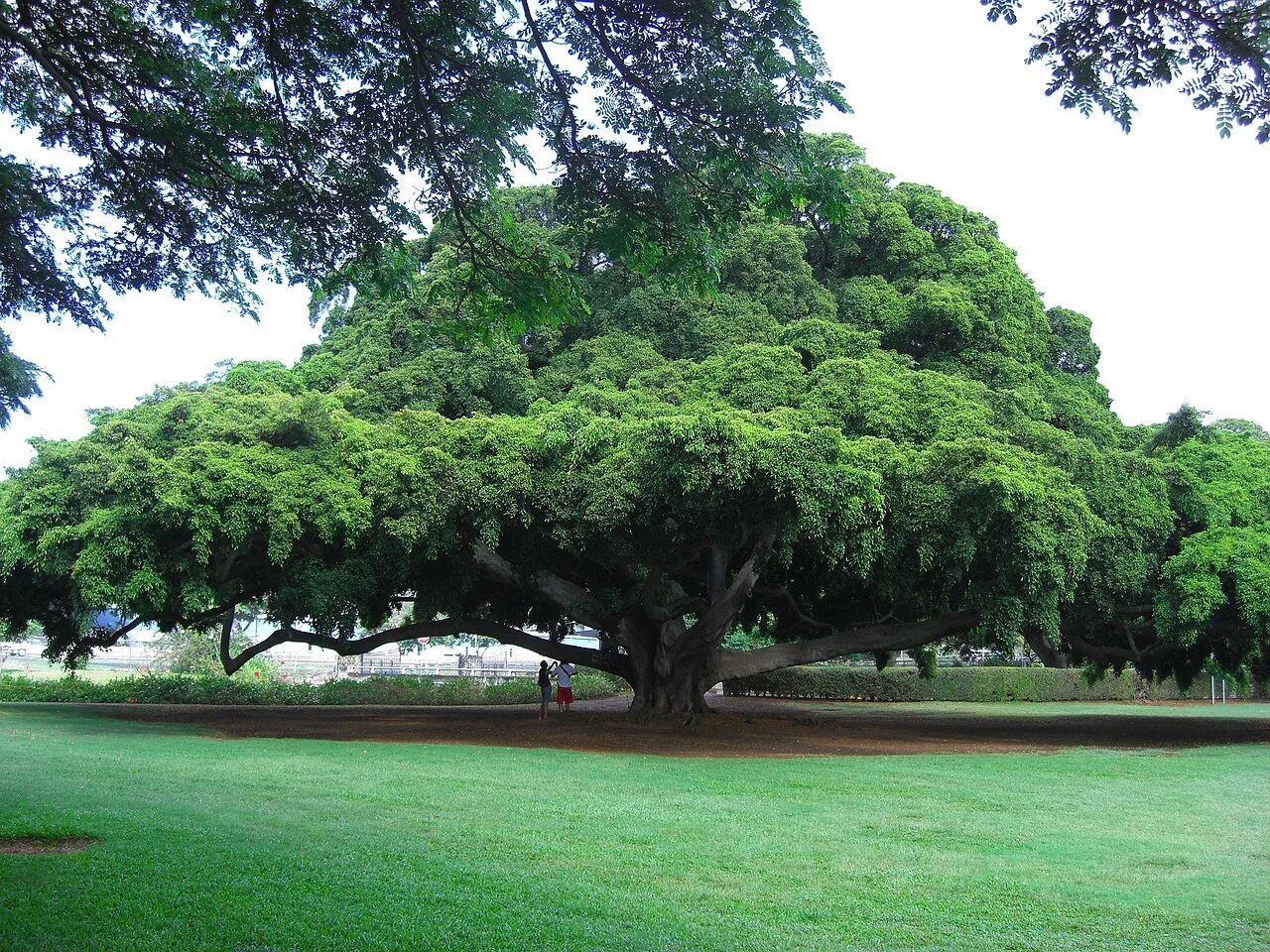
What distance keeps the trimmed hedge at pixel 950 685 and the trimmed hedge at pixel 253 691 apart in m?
9.83

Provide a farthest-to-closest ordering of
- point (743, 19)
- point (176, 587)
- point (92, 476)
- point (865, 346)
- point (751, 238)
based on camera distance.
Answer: point (751, 238)
point (865, 346)
point (176, 587)
point (92, 476)
point (743, 19)

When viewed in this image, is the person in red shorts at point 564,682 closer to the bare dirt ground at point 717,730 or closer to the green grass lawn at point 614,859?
the bare dirt ground at point 717,730

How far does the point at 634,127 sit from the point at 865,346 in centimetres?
1362

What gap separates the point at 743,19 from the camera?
5.35 meters

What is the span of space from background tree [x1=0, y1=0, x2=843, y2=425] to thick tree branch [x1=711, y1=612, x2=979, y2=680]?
14.8 metres

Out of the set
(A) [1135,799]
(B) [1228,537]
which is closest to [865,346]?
(B) [1228,537]

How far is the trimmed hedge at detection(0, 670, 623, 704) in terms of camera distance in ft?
84.4

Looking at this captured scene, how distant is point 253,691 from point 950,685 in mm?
23794

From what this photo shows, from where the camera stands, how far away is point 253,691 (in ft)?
88.2

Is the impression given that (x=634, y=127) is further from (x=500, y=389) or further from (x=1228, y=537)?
(x=1228, y=537)

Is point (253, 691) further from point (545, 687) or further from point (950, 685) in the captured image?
point (950, 685)

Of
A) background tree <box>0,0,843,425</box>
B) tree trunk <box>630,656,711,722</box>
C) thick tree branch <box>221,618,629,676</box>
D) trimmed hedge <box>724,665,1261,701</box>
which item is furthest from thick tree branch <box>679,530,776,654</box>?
trimmed hedge <box>724,665,1261,701</box>

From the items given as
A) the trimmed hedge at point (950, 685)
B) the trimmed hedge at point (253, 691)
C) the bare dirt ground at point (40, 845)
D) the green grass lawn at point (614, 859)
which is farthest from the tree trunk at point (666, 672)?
the trimmed hedge at point (950, 685)

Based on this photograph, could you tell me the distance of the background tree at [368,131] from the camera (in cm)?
549
